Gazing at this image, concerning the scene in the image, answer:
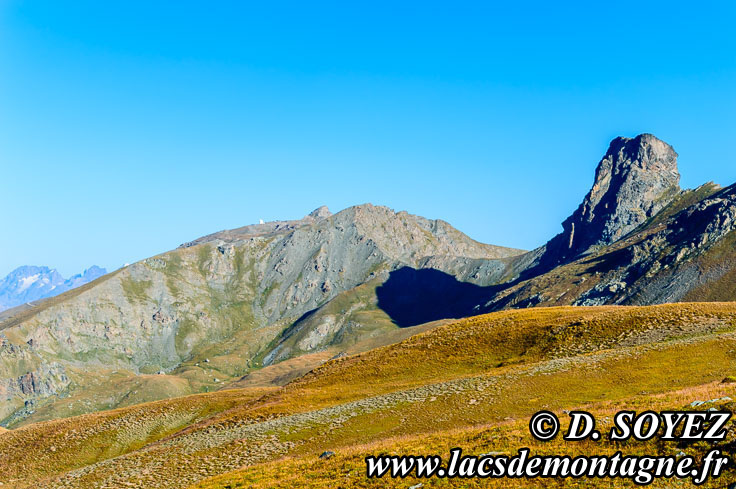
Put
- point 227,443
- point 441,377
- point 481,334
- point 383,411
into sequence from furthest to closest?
point 481,334 < point 441,377 < point 383,411 < point 227,443

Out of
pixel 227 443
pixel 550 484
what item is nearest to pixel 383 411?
pixel 227 443

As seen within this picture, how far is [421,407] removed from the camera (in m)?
47.0

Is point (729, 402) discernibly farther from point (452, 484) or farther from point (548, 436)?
point (452, 484)

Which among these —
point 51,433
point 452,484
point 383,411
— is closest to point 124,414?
point 51,433

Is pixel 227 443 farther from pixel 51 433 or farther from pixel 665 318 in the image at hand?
pixel 665 318

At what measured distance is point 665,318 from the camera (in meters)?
61.8

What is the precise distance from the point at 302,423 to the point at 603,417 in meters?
28.2

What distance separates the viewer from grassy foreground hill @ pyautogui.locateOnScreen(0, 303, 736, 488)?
99.5 feet

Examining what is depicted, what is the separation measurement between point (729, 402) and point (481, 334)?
48608 mm

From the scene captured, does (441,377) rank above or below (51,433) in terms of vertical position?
below

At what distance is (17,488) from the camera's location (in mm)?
50562

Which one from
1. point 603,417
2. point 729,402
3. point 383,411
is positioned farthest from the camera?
point 383,411

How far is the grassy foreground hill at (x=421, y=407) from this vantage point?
30328mm

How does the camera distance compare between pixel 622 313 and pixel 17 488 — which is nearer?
pixel 17 488
